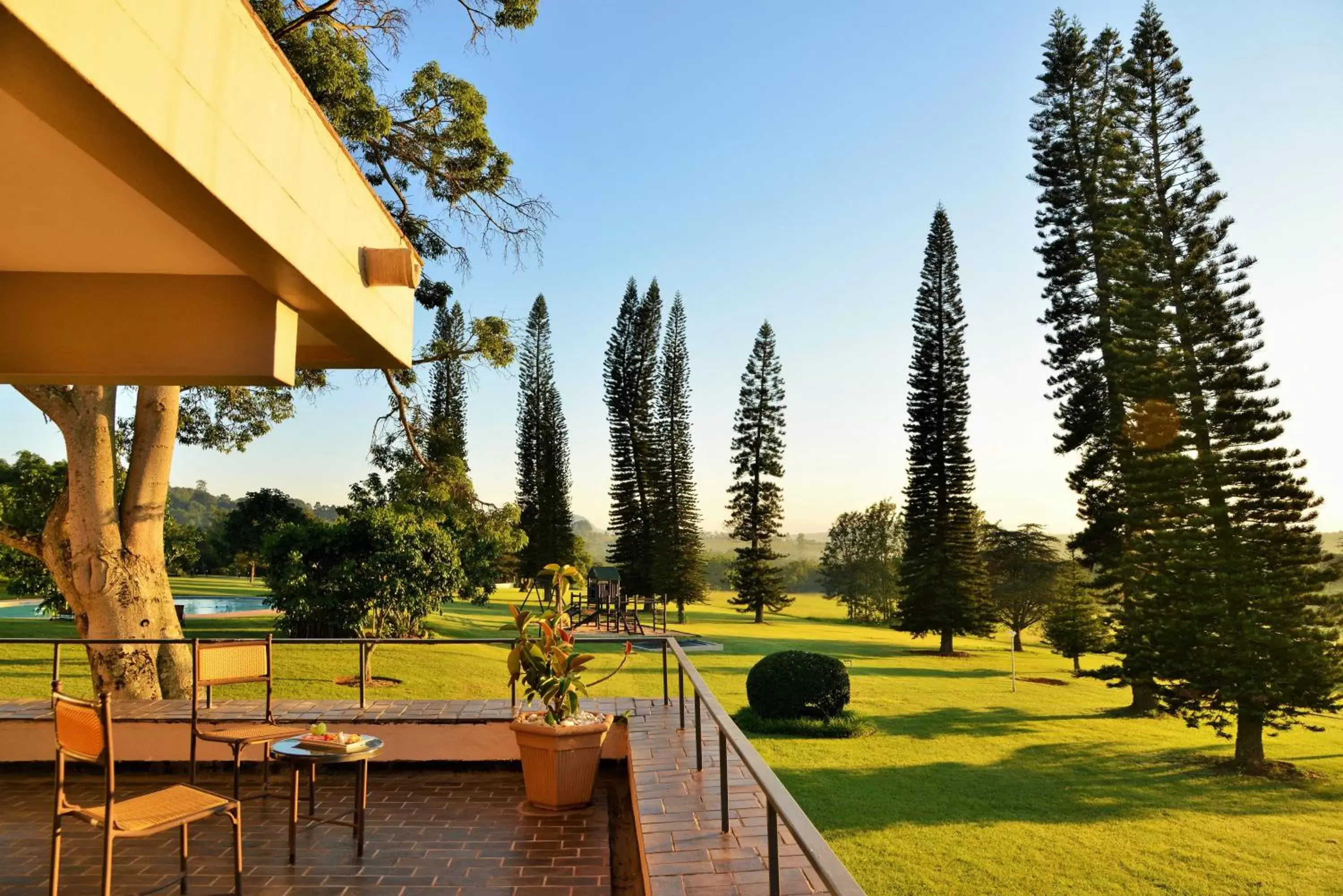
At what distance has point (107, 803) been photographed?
269cm

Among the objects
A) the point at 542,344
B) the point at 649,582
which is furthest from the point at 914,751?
the point at 542,344

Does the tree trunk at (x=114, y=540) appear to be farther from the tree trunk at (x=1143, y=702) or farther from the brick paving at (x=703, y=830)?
the tree trunk at (x=1143, y=702)

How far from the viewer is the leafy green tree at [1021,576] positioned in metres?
23.4

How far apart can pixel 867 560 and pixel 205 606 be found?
26.7 meters

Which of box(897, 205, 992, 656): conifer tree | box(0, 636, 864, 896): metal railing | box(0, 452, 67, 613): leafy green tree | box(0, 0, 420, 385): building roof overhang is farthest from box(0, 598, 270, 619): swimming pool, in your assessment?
box(0, 0, 420, 385): building roof overhang

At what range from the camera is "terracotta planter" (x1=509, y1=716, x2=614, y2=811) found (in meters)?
4.29

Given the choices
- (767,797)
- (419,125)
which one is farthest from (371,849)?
(419,125)

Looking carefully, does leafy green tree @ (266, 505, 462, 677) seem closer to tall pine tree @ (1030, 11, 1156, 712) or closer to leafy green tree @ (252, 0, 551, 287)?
leafy green tree @ (252, 0, 551, 287)

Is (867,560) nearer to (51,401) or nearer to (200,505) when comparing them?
(51,401)

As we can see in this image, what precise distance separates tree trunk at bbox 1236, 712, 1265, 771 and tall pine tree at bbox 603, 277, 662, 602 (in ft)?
65.7

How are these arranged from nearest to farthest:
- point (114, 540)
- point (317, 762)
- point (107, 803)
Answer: point (107, 803)
point (317, 762)
point (114, 540)

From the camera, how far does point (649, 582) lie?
97.7ft


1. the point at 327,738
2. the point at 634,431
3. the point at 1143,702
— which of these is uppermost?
the point at 634,431

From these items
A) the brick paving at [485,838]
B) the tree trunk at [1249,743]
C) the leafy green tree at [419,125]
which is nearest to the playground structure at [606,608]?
the leafy green tree at [419,125]
